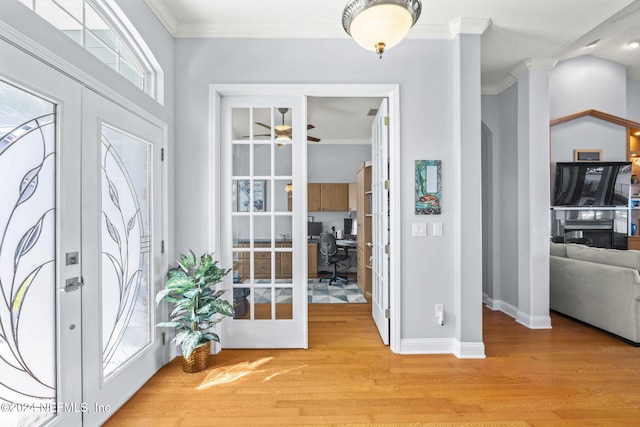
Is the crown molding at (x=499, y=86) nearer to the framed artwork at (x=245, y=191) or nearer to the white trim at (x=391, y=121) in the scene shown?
the white trim at (x=391, y=121)

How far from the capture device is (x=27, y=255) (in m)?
1.35

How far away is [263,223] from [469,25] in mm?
2591

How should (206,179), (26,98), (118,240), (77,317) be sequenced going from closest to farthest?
(26,98)
(77,317)
(118,240)
(206,179)

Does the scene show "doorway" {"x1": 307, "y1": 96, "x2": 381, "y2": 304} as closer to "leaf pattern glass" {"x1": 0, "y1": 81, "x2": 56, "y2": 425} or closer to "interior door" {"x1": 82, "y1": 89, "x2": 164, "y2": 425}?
"interior door" {"x1": 82, "y1": 89, "x2": 164, "y2": 425}

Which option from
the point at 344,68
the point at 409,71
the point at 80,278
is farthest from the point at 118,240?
the point at 409,71

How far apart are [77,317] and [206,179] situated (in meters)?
1.41

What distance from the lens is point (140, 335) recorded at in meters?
2.17

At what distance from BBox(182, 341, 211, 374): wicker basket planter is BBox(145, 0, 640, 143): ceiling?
2.77 metres

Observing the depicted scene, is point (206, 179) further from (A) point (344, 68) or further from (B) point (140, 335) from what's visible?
(A) point (344, 68)

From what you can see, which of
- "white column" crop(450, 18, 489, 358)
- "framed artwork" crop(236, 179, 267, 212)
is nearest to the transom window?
"framed artwork" crop(236, 179, 267, 212)

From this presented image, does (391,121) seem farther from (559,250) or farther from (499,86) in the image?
(559,250)

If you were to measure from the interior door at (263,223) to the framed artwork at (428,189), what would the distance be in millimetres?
1074

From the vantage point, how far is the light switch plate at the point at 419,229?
104 inches

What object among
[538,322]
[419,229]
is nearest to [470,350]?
[419,229]
